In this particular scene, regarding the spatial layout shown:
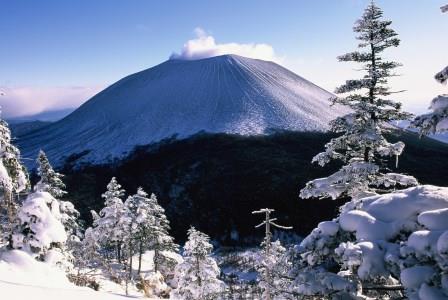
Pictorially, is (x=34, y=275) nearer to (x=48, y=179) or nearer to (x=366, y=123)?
(x=366, y=123)

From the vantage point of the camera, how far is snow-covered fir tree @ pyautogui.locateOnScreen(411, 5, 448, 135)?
968cm

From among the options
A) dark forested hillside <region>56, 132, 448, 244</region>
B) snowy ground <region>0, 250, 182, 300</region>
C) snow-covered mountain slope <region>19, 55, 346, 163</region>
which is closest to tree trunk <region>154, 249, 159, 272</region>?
dark forested hillside <region>56, 132, 448, 244</region>

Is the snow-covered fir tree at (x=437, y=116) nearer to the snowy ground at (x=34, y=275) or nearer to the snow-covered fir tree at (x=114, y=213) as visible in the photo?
the snowy ground at (x=34, y=275)

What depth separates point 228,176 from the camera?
109 m

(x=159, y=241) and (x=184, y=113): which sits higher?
(x=184, y=113)

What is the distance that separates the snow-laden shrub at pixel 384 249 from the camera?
7.11 m

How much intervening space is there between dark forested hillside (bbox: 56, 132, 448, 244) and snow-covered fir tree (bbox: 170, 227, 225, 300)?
50064mm

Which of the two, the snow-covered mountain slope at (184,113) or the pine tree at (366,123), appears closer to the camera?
the pine tree at (366,123)

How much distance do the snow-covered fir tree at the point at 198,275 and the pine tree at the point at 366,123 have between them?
18.2m

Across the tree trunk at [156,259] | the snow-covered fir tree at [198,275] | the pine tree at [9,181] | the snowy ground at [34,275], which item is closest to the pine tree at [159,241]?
the tree trunk at [156,259]

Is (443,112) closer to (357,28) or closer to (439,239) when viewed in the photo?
(439,239)

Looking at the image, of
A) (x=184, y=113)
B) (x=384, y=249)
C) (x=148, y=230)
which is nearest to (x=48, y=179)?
(x=148, y=230)

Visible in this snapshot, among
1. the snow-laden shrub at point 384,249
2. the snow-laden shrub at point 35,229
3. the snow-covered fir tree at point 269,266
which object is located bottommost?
the snow-covered fir tree at point 269,266

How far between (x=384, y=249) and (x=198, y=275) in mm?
29080
